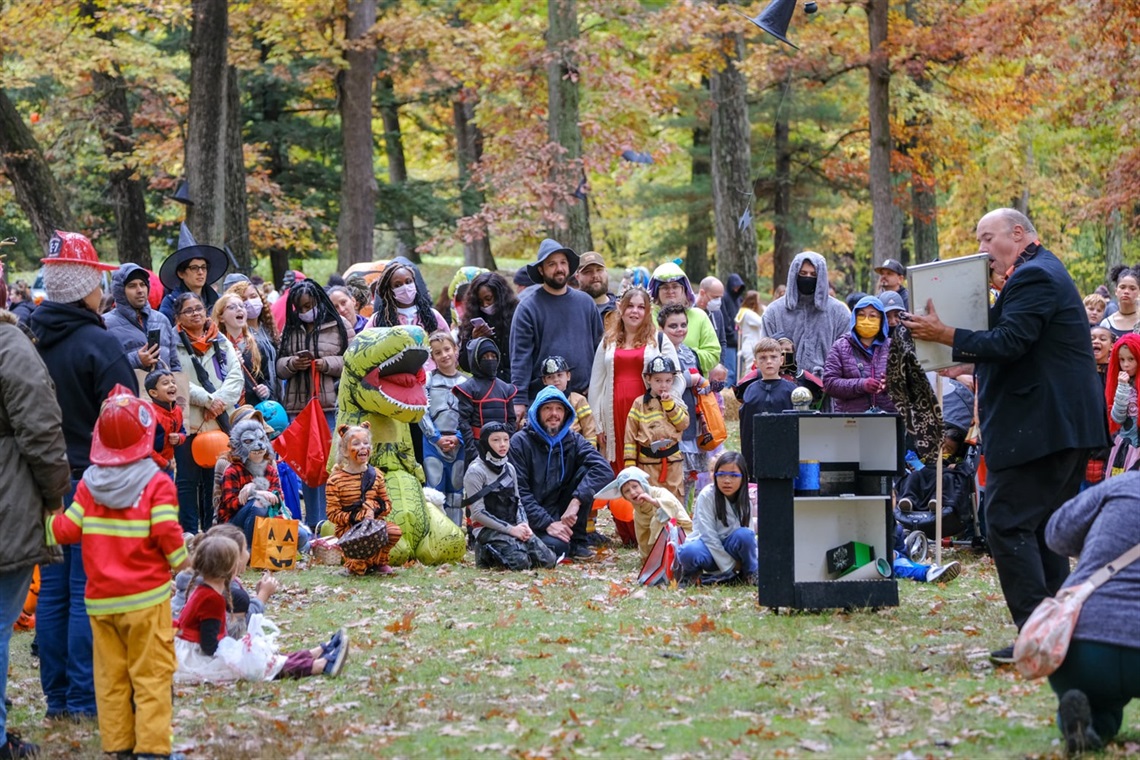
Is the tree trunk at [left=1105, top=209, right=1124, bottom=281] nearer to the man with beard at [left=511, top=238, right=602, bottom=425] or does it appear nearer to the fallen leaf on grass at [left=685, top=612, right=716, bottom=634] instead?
the man with beard at [left=511, top=238, right=602, bottom=425]

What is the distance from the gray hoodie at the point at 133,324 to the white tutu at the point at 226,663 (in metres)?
3.19

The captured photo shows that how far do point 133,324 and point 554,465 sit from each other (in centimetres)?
346

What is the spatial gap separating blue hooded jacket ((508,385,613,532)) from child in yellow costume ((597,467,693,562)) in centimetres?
55

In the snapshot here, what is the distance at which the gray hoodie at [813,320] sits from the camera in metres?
13.0

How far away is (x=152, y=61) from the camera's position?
27281 mm

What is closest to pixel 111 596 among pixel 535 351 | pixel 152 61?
pixel 535 351

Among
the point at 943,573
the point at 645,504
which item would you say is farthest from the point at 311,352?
the point at 943,573

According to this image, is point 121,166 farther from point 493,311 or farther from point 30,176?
point 493,311

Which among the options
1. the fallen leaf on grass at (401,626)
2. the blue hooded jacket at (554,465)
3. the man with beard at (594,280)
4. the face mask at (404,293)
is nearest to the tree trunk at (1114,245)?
the man with beard at (594,280)

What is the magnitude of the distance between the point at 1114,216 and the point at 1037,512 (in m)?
29.1

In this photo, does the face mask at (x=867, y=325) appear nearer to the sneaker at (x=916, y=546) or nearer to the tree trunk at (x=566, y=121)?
the sneaker at (x=916, y=546)

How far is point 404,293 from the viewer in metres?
12.9

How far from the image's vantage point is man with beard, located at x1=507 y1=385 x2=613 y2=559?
445 inches

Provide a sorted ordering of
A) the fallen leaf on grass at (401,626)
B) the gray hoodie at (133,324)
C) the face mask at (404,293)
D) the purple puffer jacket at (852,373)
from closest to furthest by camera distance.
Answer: the fallen leaf on grass at (401,626), the gray hoodie at (133,324), the purple puffer jacket at (852,373), the face mask at (404,293)
